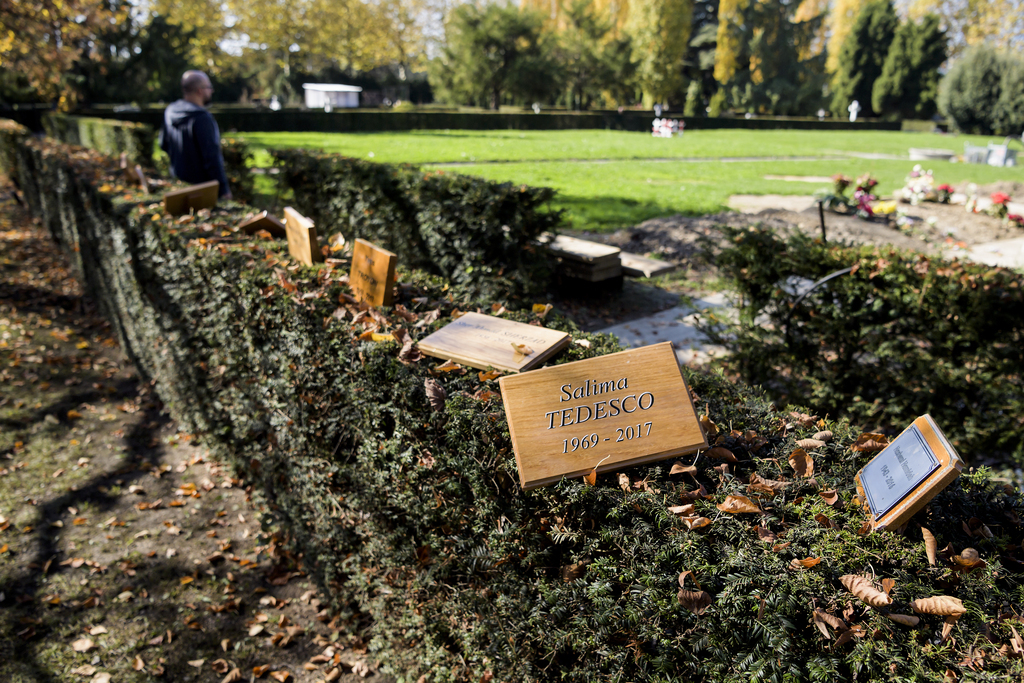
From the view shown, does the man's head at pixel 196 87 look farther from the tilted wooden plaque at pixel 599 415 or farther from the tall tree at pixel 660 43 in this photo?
the tall tree at pixel 660 43

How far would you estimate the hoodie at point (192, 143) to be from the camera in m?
5.58

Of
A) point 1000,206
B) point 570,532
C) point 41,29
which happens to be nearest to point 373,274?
point 570,532

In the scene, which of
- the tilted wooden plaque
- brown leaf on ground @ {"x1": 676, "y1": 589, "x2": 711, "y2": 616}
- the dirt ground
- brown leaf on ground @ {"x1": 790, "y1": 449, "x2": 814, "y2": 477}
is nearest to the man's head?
the dirt ground

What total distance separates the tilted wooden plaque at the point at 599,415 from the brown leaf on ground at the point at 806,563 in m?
0.42

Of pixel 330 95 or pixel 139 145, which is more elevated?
pixel 330 95

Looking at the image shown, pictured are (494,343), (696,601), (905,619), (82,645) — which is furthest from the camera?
(82,645)

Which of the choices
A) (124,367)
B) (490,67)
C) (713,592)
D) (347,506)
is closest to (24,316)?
(124,367)

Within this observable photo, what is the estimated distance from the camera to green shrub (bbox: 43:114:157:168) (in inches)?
462

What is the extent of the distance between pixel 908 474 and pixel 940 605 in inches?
11.8

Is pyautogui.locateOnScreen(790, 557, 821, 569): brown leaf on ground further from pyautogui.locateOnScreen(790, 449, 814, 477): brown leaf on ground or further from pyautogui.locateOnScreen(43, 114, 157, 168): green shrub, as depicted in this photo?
pyautogui.locateOnScreen(43, 114, 157, 168): green shrub

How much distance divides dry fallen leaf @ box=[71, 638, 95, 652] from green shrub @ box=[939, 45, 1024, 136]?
50.2m

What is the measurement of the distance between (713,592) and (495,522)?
67 cm

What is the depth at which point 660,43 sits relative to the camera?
45.1 m

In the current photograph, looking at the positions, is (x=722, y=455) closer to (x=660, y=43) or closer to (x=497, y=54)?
(x=497, y=54)
